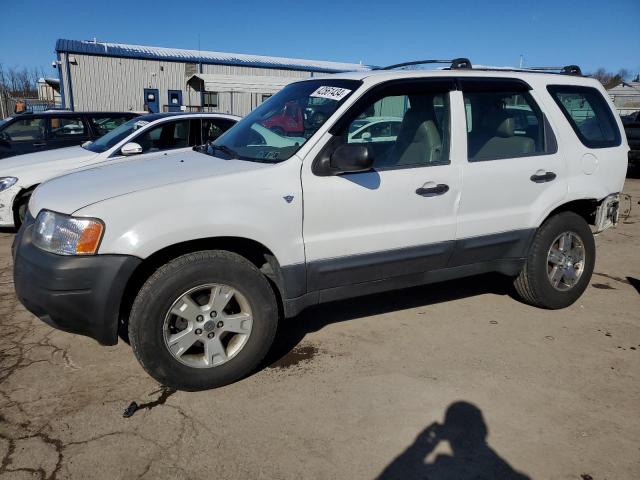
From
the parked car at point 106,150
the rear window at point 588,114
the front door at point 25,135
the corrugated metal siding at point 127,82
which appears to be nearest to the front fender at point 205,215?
the rear window at point 588,114

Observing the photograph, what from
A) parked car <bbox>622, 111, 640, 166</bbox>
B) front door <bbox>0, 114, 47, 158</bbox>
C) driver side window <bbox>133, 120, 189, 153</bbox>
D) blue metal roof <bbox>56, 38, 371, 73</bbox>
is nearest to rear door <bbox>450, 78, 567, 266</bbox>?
driver side window <bbox>133, 120, 189, 153</bbox>

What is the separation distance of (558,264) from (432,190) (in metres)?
1.60

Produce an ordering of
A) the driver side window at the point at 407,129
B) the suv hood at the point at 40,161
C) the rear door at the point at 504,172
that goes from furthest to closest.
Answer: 1. the suv hood at the point at 40,161
2. the rear door at the point at 504,172
3. the driver side window at the point at 407,129

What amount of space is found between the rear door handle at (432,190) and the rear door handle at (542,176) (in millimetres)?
850

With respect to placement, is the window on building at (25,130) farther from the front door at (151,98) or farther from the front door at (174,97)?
the front door at (174,97)

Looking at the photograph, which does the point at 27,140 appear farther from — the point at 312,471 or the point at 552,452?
the point at 552,452

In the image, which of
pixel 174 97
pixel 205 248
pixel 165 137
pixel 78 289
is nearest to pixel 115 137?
pixel 165 137

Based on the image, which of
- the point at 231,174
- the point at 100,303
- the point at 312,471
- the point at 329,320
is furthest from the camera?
the point at 329,320

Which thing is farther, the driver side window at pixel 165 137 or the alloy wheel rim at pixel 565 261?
the driver side window at pixel 165 137

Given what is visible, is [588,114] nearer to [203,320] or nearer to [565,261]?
[565,261]

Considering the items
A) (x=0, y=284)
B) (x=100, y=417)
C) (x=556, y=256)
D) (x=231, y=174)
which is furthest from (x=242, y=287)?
(x=0, y=284)

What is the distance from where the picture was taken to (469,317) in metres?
4.24

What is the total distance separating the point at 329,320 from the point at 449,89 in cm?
202

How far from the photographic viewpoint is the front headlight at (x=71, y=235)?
2.65 meters
